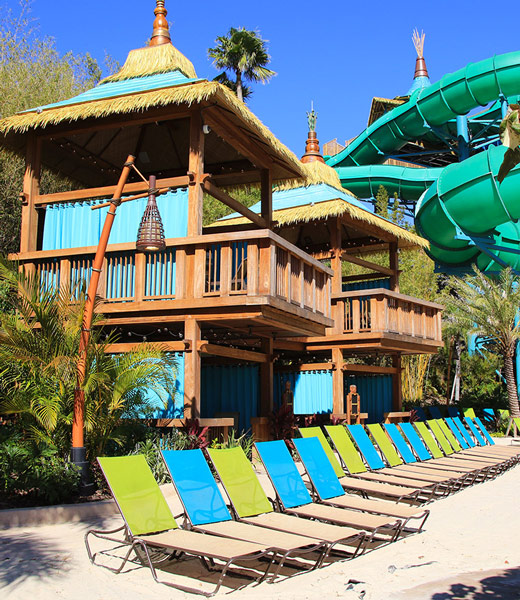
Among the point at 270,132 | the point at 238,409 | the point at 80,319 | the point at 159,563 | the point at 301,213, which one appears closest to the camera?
the point at 159,563

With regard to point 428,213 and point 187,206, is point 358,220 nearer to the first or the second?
point 187,206

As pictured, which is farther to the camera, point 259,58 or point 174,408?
point 259,58

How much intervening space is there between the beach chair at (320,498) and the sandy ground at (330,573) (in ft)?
0.89

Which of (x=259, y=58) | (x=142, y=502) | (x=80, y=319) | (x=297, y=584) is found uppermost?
(x=259, y=58)

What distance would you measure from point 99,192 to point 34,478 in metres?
5.47

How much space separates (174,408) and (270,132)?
4977 mm

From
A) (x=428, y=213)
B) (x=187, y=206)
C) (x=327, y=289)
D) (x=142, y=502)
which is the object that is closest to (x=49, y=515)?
(x=142, y=502)

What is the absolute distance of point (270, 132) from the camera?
11586 millimetres

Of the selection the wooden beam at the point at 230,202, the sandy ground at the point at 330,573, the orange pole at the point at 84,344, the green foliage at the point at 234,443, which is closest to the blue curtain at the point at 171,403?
the green foliage at the point at 234,443

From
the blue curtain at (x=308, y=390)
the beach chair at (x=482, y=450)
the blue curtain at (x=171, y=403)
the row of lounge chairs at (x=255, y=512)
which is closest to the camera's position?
the row of lounge chairs at (x=255, y=512)

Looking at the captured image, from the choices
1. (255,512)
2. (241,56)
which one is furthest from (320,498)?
(241,56)

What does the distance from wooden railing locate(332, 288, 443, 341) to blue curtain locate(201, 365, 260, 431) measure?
330 centimetres

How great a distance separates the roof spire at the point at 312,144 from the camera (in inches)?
729

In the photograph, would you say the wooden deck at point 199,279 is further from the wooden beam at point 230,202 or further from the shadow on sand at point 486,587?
the shadow on sand at point 486,587
